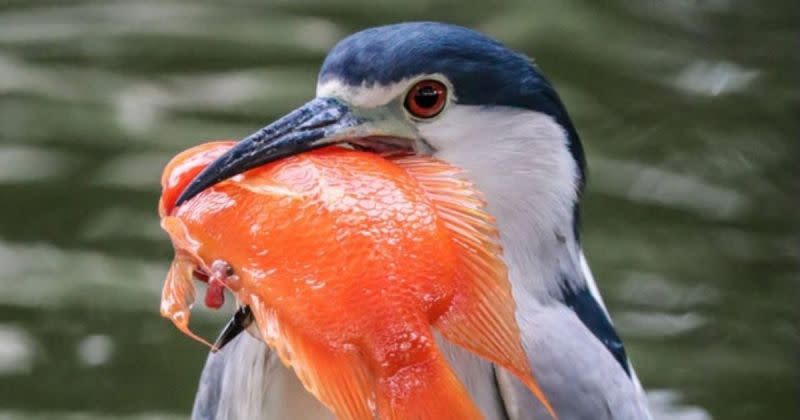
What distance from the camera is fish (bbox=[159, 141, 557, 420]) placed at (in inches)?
61.9

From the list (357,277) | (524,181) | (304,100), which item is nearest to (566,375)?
(524,181)

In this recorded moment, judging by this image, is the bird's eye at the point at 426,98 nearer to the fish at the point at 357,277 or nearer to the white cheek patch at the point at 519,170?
the white cheek patch at the point at 519,170

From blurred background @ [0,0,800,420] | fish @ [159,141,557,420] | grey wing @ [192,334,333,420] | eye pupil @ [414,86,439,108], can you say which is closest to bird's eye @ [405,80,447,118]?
eye pupil @ [414,86,439,108]

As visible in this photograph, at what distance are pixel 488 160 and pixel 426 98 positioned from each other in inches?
4.1

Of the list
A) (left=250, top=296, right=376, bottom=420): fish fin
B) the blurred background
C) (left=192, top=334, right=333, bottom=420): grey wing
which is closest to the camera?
(left=250, top=296, right=376, bottom=420): fish fin

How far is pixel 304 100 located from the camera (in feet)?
14.0

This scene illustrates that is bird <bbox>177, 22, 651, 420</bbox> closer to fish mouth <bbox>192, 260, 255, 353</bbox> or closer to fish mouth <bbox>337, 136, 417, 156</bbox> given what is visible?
fish mouth <bbox>337, 136, 417, 156</bbox>

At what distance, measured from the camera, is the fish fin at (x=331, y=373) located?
156 centimetres

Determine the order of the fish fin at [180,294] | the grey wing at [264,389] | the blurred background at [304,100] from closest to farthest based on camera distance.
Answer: the fish fin at [180,294]
the grey wing at [264,389]
the blurred background at [304,100]

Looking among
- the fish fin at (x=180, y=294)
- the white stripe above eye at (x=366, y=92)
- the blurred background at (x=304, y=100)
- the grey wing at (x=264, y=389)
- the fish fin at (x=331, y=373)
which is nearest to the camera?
the fish fin at (x=331, y=373)

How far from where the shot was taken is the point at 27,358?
11.4 ft

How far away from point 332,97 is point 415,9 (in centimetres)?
278

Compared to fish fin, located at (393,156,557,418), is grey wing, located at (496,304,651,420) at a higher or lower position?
lower

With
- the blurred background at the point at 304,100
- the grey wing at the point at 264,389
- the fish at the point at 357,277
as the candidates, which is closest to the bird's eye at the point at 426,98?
the fish at the point at 357,277
